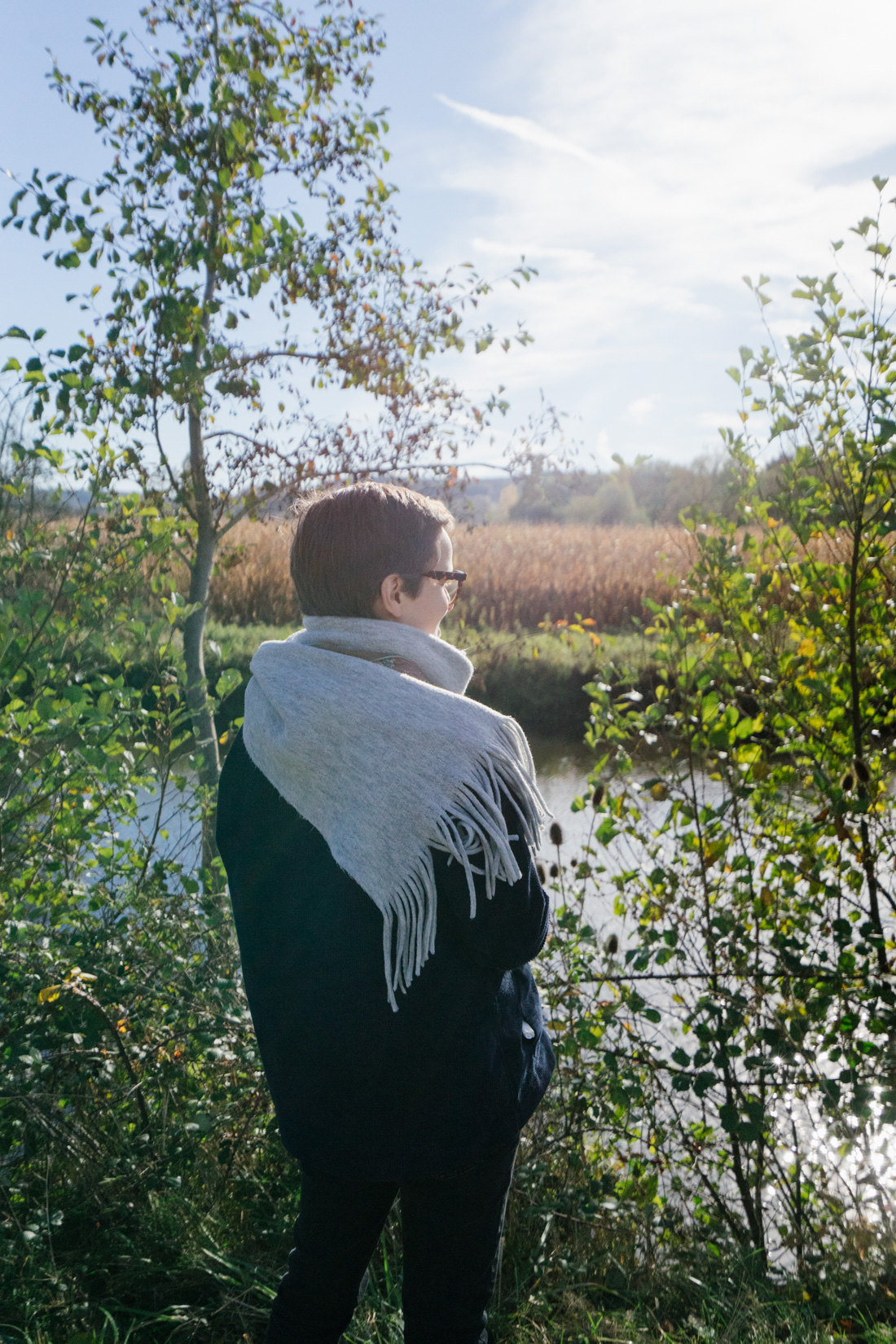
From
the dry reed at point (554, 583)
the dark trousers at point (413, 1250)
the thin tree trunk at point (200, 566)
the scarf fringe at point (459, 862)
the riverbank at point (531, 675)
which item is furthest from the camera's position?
the dry reed at point (554, 583)

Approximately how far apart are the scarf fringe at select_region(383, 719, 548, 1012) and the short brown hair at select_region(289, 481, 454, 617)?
318 mm

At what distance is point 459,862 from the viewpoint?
1219 millimetres

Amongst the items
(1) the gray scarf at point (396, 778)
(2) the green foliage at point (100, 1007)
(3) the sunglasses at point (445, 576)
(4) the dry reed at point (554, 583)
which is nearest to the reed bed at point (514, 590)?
(4) the dry reed at point (554, 583)

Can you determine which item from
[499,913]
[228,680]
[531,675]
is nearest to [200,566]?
[228,680]

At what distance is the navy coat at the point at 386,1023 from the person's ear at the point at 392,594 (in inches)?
13.0

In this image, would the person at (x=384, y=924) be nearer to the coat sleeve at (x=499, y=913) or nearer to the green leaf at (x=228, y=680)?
the coat sleeve at (x=499, y=913)

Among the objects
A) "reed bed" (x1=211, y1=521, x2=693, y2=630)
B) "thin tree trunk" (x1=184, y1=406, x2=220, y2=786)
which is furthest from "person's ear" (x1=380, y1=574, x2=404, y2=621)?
"reed bed" (x1=211, y1=521, x2=693, y2=630)

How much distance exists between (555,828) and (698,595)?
767 mm

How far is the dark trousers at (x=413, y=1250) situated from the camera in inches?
50.8

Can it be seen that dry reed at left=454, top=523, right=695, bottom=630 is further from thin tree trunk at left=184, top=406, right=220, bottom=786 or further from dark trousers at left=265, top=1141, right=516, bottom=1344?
dark trousers at left=265, top=1141, right=516, bottom=1344

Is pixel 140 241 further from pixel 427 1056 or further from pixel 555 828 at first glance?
pixel 427 1056

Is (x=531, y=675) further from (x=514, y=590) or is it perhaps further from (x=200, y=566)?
(x=200, y=566)

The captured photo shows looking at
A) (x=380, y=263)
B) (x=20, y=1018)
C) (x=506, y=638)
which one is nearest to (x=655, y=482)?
(x=506, y=638)

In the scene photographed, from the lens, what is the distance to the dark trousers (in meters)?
1.29
